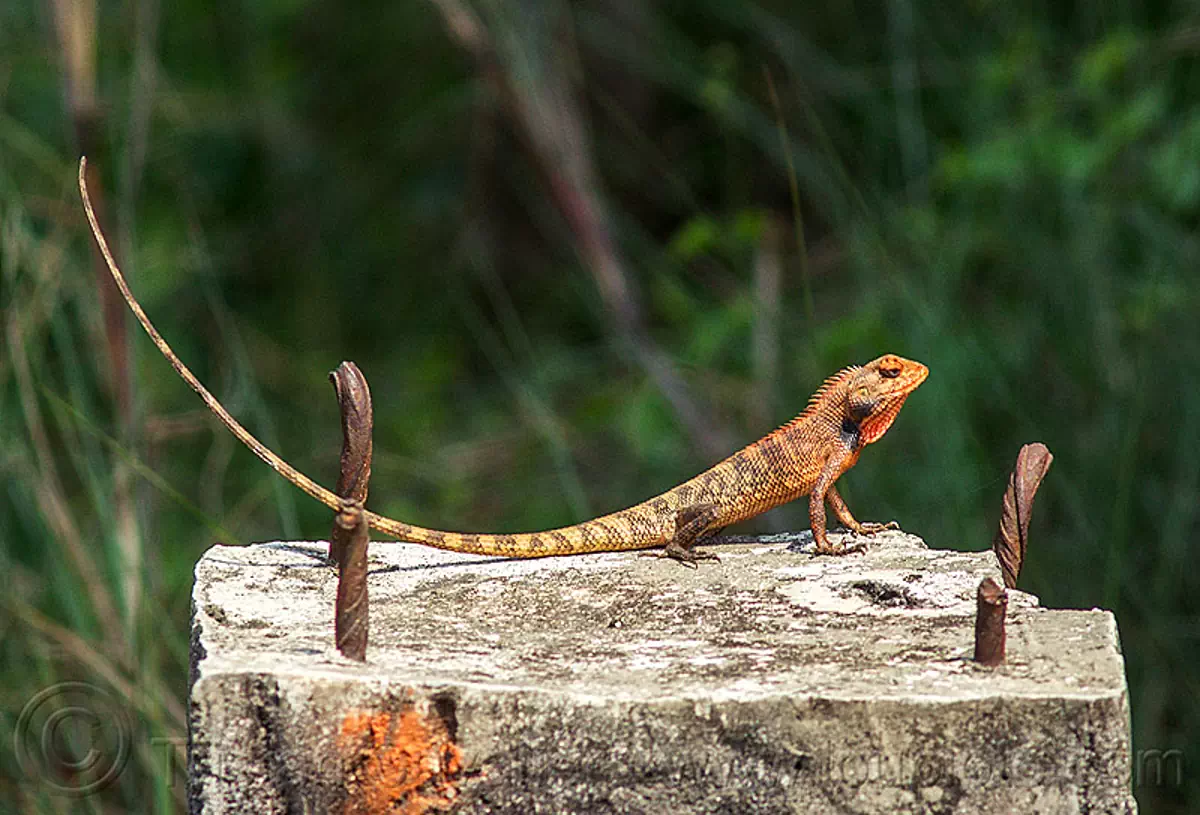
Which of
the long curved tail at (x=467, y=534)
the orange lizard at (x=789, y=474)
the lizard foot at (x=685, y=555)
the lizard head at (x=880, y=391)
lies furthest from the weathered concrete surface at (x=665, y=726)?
the lizard head at (x=880, y=391)

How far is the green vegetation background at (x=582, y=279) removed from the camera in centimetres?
529

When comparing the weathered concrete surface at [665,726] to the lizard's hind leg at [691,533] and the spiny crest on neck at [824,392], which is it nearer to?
the lizard's hind leg at [691,533]

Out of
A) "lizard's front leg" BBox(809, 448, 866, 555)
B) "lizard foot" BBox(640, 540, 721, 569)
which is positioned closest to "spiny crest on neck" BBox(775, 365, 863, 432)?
"lizard's front leg" BBox(809, 448, 866, 555)

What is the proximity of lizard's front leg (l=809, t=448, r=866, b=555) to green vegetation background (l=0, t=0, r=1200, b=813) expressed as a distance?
1.77ft

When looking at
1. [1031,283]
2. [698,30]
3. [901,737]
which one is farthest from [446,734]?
[698,30]

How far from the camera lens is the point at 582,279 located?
351 inches

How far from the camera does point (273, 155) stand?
10336 millimetres

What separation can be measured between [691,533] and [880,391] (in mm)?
675

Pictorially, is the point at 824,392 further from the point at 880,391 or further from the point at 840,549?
the point at 840,549

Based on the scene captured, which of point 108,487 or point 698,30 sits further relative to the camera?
point 698,30

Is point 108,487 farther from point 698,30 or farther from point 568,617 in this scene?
point 698,30

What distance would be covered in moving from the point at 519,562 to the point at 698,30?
6986 mm

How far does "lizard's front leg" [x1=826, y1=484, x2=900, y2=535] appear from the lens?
362cm

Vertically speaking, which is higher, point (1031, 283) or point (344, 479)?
point (1031, 283)
